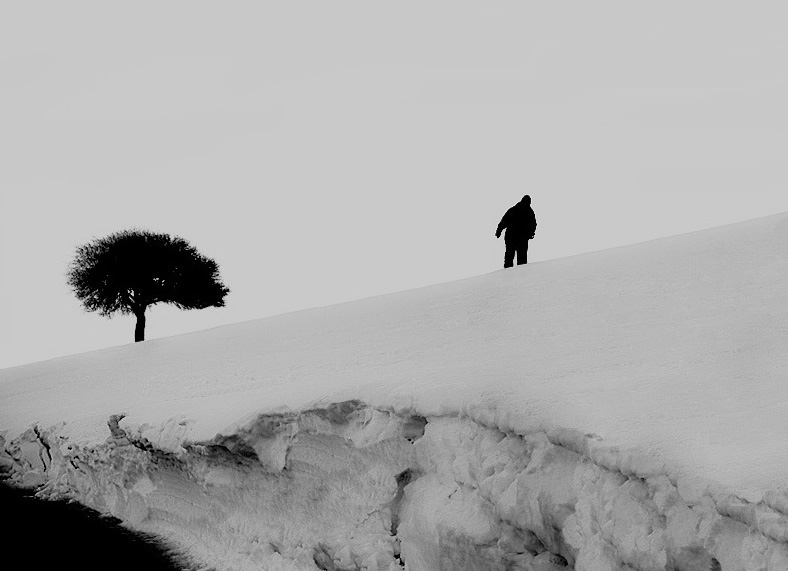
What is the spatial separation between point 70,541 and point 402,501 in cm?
524

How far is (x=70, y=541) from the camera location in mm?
10102

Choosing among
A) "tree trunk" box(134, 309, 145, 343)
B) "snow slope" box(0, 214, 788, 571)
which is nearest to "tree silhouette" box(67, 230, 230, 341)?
"tree trunk" box(134, 309, 145, 343)

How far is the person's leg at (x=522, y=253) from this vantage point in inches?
628

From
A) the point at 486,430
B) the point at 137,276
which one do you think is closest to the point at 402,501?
the point at 486,430

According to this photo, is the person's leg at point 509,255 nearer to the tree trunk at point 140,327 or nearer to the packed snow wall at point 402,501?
the packed snow wall at point 402,501

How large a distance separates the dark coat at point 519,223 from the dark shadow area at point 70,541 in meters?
9.20

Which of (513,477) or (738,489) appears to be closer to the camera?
(738,489)

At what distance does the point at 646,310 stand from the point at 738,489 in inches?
203

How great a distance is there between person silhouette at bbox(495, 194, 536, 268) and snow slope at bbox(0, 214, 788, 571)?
107 centimetres

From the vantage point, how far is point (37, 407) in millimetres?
14695

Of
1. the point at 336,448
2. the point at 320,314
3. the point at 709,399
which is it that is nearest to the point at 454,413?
the point at 336,448

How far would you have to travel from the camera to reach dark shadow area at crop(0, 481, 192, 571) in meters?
9.16

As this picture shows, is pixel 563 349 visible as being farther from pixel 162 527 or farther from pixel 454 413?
pixel 162 527

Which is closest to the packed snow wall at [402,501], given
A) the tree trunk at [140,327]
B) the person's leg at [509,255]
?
the person's leg at [509,255]
